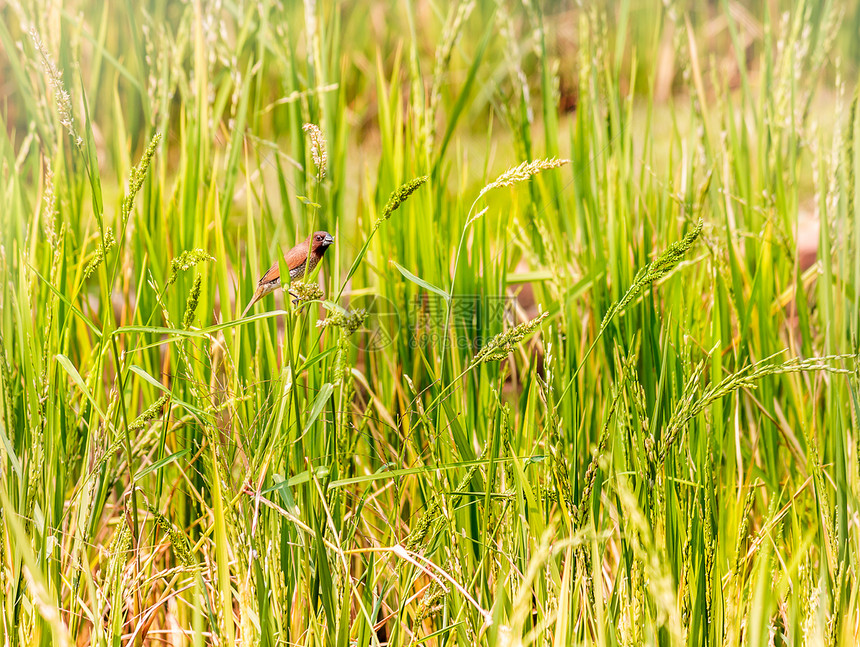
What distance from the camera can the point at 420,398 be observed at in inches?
31.3

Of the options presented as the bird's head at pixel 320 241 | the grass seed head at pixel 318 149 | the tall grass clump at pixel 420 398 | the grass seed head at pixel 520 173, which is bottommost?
the tall grass clump at pixel 420 398

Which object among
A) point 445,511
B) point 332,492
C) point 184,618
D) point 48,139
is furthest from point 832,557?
point 48,139

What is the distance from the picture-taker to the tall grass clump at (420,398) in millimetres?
650

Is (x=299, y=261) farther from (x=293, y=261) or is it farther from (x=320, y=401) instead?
(x=320, y=401)

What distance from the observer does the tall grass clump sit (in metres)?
0.65

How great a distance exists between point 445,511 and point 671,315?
1.07 ft

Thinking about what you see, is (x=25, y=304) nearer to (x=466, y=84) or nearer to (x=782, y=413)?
(x=466, y=84)

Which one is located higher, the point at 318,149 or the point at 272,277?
the point at 318,149

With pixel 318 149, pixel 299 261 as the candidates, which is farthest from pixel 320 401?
pixel 318 149

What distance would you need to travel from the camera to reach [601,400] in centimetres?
101

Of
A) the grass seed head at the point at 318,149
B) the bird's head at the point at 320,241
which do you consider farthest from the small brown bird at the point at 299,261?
the grass seed head at the point at 318,149

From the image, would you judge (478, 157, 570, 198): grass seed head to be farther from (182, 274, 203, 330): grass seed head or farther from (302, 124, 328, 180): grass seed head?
(182, 274, 203, 330): grass seed head

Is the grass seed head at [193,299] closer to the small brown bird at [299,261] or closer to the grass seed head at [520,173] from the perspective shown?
the small brown bird at [299,261]

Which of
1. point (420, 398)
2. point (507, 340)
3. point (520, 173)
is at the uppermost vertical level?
point (520, 173)
